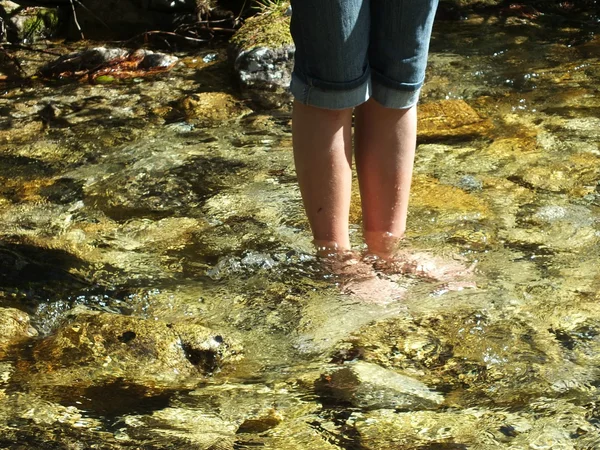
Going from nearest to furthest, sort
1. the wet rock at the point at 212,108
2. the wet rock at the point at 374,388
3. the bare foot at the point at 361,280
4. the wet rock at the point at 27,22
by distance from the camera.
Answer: the wet rock at the point at 374,388 → the bare foot at the point at 361,280 → the wet rock at the point at 212,108 → the wet rock at the point at 27,22

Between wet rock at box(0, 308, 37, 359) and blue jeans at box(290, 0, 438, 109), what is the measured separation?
1019 millimetres

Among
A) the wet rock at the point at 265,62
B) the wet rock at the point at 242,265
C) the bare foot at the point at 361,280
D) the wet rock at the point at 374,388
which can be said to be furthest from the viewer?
the wet rock at the point at 265,62

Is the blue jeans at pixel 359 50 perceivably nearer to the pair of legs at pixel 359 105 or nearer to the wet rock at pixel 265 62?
the pair of legs at pixel 359 105

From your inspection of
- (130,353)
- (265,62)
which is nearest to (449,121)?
(265,62)

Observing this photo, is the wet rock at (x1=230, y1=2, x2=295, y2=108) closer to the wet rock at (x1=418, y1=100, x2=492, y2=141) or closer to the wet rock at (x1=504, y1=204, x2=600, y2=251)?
the wet rock at (x1=418, y1=100, x2=492, y2=141)

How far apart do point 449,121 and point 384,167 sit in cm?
181

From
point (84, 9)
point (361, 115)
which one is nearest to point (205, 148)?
point (361, 115)

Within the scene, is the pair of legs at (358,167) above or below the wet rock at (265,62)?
above

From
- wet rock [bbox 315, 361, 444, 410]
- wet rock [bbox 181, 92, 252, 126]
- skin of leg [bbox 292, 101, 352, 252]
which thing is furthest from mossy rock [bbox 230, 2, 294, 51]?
wet rock [bbox 315, 361, 444, 410]

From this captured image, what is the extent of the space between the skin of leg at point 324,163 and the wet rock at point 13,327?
0.89 meters

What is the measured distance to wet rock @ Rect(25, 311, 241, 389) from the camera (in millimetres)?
1997

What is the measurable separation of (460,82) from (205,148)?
1718mm

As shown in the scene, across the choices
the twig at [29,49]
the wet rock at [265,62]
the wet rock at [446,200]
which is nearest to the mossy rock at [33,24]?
the twig at [29,49]

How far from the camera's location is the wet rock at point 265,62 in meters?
4.79
